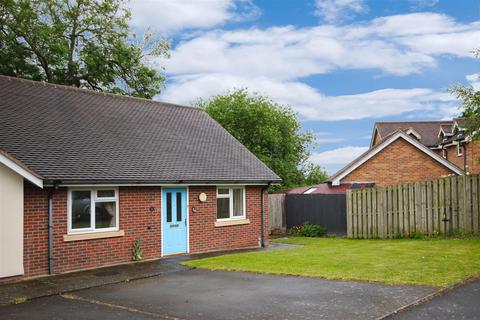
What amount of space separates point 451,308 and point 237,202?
11.0 meters

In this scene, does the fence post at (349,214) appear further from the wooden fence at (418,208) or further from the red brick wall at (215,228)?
the red brick wall at (215,228)

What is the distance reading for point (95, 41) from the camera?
32188 mm

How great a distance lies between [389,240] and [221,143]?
7.58 m

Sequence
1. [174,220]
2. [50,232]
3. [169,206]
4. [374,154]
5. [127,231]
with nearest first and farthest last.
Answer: [50,232] → [127,231] → [169,206] → [174,220] → [374,154]

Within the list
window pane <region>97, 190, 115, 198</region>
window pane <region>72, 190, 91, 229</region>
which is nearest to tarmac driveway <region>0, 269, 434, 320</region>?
window pane <region>72, 190, 91, 229</region>

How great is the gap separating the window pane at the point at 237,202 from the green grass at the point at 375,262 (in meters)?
2.68

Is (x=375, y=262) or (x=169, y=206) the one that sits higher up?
(x=169, y=206)

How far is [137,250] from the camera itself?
49.9ft

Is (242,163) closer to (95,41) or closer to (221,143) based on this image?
(221,143)

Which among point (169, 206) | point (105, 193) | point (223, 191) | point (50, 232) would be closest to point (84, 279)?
point (50, 232)

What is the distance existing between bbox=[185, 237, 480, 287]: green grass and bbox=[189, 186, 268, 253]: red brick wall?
73.0 inches

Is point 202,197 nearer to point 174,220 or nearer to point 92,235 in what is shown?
point 174,220

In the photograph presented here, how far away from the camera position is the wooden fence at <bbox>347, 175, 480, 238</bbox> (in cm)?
1845

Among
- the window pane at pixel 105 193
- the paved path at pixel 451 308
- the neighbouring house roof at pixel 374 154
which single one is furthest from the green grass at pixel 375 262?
the neighbouring house roof at pixel 374 154
